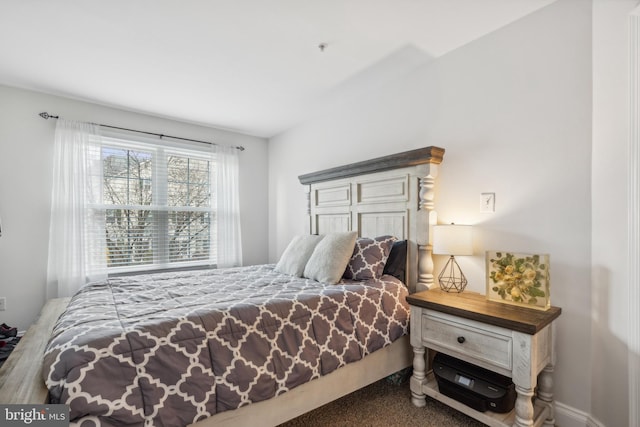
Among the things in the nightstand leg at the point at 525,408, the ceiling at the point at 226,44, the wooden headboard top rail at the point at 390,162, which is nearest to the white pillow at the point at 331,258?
the wooden headboard top rail at the point at 390,162

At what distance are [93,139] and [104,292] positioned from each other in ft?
6.55

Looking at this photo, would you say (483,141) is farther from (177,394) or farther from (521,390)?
(177,394)

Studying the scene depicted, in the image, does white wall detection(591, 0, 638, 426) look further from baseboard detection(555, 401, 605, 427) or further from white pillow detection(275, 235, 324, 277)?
white pillow detection(275, 235, 324, 277)

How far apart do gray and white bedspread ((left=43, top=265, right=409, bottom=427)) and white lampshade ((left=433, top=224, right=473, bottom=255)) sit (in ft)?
1.46

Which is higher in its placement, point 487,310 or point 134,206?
point 134,206

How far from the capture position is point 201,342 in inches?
53.0

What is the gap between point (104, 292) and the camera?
198 cm

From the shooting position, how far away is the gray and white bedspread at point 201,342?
3.65 ft

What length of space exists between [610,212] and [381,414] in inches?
67.2

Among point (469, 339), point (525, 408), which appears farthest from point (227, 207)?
point (525, 408)

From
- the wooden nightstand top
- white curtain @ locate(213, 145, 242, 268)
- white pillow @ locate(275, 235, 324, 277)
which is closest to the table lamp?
the wooden nightstand top

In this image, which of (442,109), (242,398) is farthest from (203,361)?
(442,109)

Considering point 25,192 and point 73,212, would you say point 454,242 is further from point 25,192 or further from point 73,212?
point 25,192

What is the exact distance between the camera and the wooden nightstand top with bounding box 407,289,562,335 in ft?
4.82
